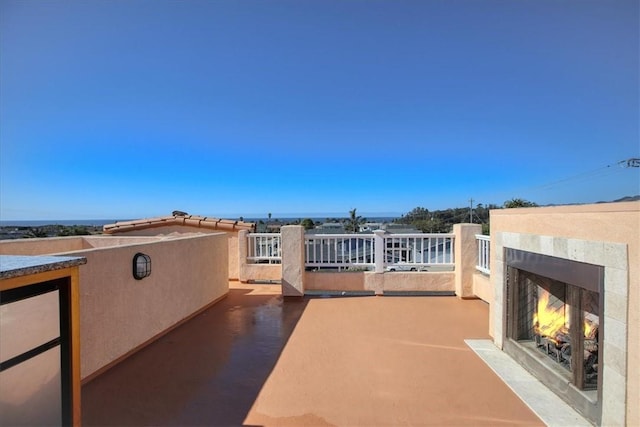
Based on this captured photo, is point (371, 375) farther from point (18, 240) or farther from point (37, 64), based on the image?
point (37, 64)

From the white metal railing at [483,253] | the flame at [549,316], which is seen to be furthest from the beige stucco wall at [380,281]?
the flame at [549,316]

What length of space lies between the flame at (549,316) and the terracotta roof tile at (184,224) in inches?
245

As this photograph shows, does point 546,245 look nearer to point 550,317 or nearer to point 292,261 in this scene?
point 550,317

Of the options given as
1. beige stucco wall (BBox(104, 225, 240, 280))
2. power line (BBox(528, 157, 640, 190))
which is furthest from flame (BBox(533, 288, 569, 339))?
power line (BBox(528, 157, 640, 190))

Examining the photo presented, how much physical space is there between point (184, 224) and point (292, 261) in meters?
3.67

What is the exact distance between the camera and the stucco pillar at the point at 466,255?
236 inches

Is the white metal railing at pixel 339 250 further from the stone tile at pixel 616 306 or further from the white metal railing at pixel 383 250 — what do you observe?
the stone tile at pixel 616 306

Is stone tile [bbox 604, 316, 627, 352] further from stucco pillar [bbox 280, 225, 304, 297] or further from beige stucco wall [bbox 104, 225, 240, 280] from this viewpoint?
beige stucco wall [bbox 104, 225, 240, 280]

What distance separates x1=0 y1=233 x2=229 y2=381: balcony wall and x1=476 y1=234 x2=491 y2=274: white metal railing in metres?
5.44

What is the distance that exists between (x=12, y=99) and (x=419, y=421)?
921 centimetres

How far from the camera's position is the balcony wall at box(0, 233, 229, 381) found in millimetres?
3043

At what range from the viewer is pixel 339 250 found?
6.70 m

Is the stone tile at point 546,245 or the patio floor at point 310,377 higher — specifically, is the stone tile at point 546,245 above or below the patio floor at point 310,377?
above

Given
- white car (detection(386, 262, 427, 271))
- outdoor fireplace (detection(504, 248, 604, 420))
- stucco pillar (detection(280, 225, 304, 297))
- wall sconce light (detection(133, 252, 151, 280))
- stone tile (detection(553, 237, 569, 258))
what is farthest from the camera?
white car (detection(386, 262, 427, 271))
